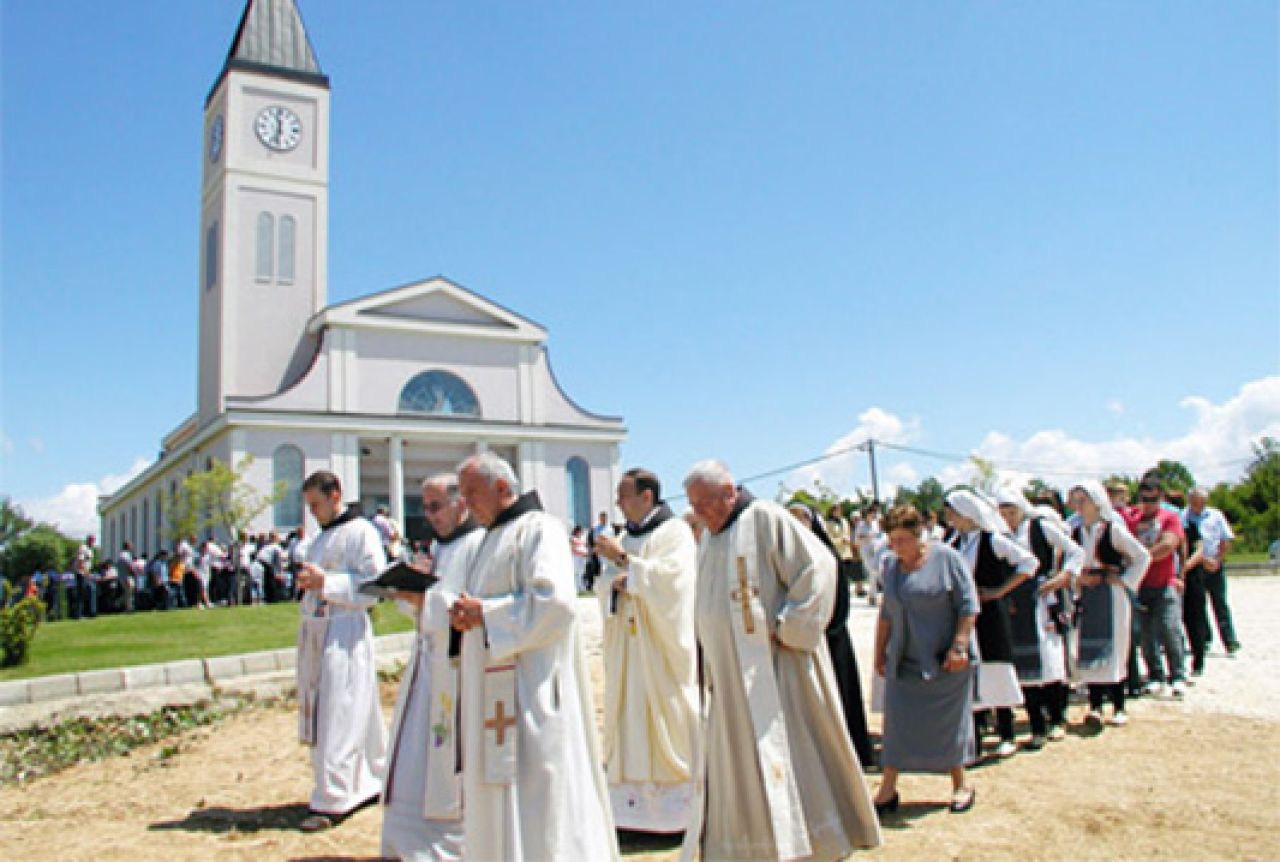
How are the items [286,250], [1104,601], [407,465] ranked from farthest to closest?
[286,250], [407,465], [1104,601]

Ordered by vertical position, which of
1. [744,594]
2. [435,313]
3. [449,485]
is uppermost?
[435,313]

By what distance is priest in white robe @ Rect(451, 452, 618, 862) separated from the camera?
4.48 meters

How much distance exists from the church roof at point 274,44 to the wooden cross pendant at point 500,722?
44589 millimetres

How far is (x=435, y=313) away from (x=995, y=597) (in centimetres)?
3612

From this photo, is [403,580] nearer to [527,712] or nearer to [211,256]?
[527,712]

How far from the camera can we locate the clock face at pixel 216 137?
1678 inches

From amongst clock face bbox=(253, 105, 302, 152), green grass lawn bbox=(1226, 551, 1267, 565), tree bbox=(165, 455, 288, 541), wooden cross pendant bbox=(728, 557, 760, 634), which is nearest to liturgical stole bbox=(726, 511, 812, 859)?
wooden cross pendant bbox=(728, 557, 760, 634)

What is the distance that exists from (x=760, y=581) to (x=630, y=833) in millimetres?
2095

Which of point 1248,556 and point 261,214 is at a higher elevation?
point 261,214

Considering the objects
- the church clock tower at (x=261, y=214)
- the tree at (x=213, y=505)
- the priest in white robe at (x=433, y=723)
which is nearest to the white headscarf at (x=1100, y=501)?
the priest in white robe at (x=433, y=723)

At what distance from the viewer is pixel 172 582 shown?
23.9m

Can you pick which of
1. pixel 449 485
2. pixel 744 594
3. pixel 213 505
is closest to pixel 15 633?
pixel 449 485

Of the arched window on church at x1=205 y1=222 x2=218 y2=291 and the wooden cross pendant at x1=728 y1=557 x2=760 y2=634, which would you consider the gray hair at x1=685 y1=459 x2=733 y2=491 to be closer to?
the wooden cross pendant at x1=728 y1=557 x2=760 y2=634

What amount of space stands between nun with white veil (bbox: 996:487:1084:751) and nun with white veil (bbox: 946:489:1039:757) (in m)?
0.24
